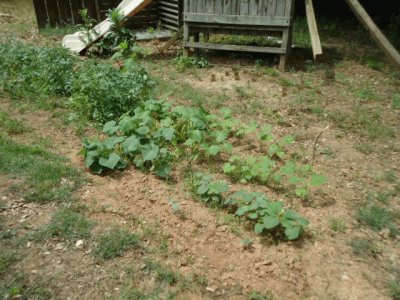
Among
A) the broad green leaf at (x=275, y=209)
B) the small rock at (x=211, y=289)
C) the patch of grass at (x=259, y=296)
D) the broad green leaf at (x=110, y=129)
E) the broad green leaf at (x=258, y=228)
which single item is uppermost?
the broad green leaf at (x=110, y=129)

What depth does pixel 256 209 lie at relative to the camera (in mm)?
3295

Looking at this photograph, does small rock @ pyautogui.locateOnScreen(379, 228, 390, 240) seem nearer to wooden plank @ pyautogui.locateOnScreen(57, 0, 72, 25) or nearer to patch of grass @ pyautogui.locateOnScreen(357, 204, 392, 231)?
patch of grass @ pyautogui.locateOnScreen(357, 204, 392, 231)

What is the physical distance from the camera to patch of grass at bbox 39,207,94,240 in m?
3.13

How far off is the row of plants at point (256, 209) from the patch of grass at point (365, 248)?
0.42 meters

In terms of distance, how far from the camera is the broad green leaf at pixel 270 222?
10.0 feet

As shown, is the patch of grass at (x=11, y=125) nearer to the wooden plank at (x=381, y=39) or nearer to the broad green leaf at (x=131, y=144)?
the broad green leaf at (x=131, y=144)

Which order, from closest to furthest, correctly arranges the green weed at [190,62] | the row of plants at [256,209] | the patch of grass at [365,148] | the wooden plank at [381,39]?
1. the row of plants at [256,209]
2. the patch of grass at [365,148]
3. the wooden plank at [381,39]
4. the green weed at [190,62]

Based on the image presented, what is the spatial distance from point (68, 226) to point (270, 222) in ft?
5.63

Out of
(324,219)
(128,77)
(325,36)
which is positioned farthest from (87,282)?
(325,36)

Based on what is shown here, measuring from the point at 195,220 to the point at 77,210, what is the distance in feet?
3.53

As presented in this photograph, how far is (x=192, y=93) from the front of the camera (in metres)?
5.85

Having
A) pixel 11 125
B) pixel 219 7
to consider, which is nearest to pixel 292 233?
pixel 11 125

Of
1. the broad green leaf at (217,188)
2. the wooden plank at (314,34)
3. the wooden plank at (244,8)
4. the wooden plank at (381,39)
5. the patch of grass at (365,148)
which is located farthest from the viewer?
the wooden plank at (244,8)

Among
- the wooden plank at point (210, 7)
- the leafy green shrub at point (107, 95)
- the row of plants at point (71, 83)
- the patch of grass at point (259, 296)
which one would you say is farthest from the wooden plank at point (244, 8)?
the patch of grass at point (259, 296)
